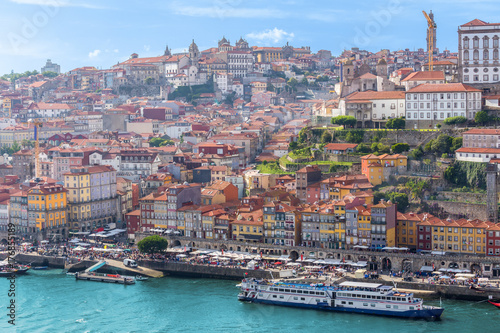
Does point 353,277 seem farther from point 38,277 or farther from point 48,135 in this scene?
point 48,135

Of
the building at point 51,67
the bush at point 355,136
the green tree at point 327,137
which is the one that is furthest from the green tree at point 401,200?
the building at point 51,67

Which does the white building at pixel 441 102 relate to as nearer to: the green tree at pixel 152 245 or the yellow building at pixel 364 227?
the yellow building at pixel 364 227

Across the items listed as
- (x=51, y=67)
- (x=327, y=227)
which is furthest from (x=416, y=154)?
(x=51, y=67)

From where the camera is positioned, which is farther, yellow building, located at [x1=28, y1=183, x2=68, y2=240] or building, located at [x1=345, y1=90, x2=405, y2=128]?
building, located at [x1=345, y1=90, x2=405, y2=128]

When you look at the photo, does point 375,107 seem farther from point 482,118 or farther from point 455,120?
point 482,118

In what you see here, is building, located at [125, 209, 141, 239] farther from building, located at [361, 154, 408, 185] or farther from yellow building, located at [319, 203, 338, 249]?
building, located at [361, 154, 408, 185]

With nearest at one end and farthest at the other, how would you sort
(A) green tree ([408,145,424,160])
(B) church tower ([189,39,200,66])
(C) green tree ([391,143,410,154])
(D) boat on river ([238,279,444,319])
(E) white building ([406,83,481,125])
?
(D) boat on river ([238,279,444,319]), (A) green tree ([408,145,424,160]), (C) green tree ([391,143,410,154]), (E) white building ([406,83,481,125]), (B) church tower ([189,39,200,66])

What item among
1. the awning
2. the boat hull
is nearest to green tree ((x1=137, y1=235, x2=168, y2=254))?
the boat hull
